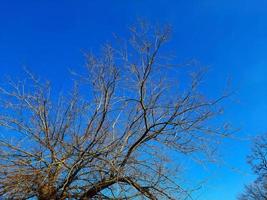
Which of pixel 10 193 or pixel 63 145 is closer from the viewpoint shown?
pixel 10 193

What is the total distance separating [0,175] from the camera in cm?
880

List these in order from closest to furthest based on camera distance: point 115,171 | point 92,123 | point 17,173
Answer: point 17,173 → point 115,171 → point 92,123

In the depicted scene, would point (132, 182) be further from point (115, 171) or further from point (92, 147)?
point (92, 147)

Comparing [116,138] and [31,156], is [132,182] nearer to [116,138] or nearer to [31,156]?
[116,138]

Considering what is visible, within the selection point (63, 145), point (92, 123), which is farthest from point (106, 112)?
point (63, 145)

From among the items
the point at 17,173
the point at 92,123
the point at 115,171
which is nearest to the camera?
the point at 17,173

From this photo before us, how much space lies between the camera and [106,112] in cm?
1018

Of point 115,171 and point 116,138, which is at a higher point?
point 116,138

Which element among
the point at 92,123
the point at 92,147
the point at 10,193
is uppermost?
the point at 92,123

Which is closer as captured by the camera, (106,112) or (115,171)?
(115,171)

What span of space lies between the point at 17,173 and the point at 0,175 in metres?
0.34

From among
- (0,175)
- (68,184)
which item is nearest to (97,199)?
(68,184)

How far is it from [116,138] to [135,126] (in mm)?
599

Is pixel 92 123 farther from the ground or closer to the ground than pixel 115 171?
farther from the ground
